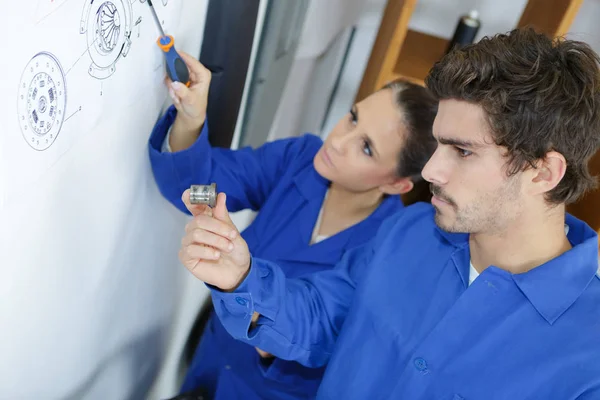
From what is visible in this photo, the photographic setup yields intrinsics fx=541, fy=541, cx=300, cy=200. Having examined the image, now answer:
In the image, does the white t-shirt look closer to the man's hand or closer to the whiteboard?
the man's hand

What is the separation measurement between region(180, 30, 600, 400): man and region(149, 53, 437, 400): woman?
22cm

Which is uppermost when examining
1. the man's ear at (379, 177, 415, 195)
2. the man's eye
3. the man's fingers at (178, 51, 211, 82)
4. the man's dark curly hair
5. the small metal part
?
the man's dark curly hair

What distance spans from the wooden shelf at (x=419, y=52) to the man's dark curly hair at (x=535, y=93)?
977 millimetres

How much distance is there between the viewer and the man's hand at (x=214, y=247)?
710 mm

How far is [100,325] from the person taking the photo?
897mm

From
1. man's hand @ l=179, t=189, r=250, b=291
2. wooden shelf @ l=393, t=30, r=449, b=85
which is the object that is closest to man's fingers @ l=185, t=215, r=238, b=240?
man's hand @ l=179, t=189, r=250, b=291

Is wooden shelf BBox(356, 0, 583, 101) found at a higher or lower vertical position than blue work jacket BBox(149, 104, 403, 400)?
higher

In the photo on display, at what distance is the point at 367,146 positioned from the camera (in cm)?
112

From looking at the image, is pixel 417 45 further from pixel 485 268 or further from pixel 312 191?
pixel 485 268

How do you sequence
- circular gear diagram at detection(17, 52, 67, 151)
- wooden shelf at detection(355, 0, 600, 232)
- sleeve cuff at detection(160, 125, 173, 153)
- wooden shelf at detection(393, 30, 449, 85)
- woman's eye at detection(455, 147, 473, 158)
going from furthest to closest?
wooden shelf at detection(393, 30, 449, 85)
wooden shelf at detection(355, 0, 600, 232)
sleeve cuff at detection(160, 125, 173, 153)
woman's eye at detection(455, 147, 473, 158)
circular gear diagram at detection(17, 52, 67, 151)

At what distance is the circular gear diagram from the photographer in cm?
51

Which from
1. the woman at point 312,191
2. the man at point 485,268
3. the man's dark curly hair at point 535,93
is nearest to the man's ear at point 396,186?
the woman at point 312,191

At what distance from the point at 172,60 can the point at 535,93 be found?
52 cm

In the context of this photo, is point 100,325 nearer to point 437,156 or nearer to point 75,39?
point 75,39
